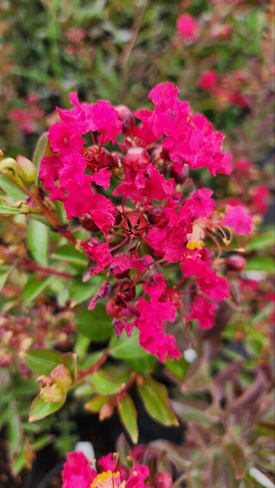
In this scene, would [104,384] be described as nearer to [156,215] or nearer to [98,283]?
[98,283]

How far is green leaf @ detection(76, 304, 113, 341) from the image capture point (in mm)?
715

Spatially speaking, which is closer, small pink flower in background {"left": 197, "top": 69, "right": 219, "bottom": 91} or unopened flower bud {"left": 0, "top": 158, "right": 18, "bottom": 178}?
unopened flower bud {"left": 0, "top": 158, "right": 18, "bottom": 178}

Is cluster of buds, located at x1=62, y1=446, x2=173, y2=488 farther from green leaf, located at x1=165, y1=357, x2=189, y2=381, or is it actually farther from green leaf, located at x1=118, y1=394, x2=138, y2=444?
green leaf, located at x1=165, y1=357, x2=189, y2=381

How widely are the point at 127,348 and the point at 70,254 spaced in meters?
0.17

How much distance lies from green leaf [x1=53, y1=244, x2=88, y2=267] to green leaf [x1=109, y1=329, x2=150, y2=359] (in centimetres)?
14

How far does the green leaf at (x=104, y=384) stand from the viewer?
0.63 metres

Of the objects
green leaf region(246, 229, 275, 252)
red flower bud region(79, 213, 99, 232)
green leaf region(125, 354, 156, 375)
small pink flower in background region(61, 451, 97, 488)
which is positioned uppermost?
red flower bud region(79, 213, 99, 232)

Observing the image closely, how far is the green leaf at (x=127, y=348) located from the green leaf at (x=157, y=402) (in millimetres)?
86

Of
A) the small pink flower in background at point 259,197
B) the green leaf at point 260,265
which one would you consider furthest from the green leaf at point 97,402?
the small pink flower in background at point 259,197

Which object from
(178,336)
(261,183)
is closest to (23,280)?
(178,336)

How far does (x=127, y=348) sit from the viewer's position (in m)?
0.70

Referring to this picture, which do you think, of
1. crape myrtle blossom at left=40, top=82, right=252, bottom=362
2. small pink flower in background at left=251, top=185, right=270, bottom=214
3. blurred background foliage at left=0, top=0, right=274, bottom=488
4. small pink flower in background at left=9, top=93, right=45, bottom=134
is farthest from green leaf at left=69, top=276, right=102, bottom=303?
small pink flower in background at left=9, top=93, right=45, bottom=134

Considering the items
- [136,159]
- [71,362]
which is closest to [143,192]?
[136,159]

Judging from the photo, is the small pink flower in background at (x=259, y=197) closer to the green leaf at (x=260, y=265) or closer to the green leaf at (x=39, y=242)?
the green leaf at (x=260, y=265)
